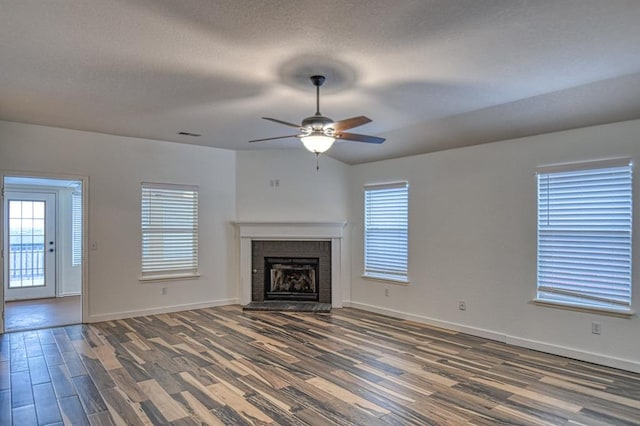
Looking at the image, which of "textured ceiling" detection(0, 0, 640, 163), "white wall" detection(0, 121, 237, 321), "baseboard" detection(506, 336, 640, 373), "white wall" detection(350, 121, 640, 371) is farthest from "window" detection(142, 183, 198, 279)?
"baseboard" detection(506, 336, 640, 373)

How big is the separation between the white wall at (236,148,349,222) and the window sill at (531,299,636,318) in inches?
135

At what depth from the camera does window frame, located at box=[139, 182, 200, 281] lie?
20.4 feet

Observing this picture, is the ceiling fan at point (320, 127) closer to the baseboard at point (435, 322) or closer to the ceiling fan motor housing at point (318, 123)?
the ceiling fan motor housing at point (318, 123)

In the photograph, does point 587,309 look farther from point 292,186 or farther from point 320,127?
point 292,186

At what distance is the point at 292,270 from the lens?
7156 millimetres

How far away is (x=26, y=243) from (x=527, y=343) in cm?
859

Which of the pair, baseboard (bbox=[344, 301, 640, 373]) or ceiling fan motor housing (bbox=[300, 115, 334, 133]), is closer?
ceiling fan motor housing (bbox=[300, 115, 334, 133])

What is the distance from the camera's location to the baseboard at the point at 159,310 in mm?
5779

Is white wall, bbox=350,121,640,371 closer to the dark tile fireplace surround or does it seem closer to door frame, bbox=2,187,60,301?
the dark tile fireplace surround

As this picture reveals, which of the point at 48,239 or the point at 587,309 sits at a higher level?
the point at 48,239

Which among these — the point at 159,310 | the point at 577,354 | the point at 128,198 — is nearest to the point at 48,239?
the point at 128,198

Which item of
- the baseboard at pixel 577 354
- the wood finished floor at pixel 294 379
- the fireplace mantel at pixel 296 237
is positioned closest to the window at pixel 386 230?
the fireplace mantel at pixel 296 237

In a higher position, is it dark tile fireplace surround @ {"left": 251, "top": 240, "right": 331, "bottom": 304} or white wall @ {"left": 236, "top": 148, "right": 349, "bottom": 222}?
white wall @ {"left": 236, "top": 148, "right": 349, "bottom": 222}

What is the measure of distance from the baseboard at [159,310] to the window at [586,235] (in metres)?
4.90
